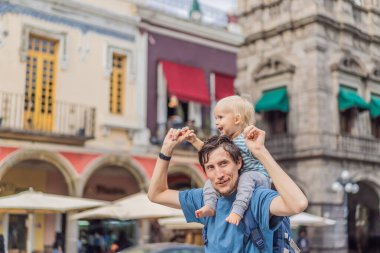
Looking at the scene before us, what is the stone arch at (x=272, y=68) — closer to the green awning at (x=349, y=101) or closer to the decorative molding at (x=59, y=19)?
the green awning at (x=349, y=101)

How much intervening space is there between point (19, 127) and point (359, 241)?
14.1 m

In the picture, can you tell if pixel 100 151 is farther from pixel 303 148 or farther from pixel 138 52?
pixel 303 148

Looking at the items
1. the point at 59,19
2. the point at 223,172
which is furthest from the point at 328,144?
the point at 223,172

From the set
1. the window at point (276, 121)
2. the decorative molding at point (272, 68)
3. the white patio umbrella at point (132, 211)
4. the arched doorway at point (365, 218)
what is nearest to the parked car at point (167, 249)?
the white patio umbrella at point (132, 211)

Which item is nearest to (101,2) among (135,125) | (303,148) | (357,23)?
(135,125)

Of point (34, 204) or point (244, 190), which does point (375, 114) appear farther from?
point (244, 190)

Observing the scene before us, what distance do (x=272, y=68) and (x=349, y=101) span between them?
10.6ft

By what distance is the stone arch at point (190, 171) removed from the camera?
62.0 ft

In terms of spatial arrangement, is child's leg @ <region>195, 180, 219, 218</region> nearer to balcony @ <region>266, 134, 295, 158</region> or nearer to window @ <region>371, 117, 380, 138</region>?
balcony @ <region>266, 134, 295, 158</region>

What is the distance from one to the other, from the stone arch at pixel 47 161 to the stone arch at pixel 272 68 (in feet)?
31.3

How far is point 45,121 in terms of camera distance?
637 inches

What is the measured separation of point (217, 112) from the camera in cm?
344

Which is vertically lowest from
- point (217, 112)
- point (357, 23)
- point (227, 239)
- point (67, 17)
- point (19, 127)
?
point (227, 239)

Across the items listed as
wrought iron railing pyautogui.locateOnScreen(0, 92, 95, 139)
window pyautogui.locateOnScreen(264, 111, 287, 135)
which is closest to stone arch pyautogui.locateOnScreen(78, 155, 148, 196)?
wrought iron railing pyautogui.locateOnScreen(0, 92, 95, 139)
